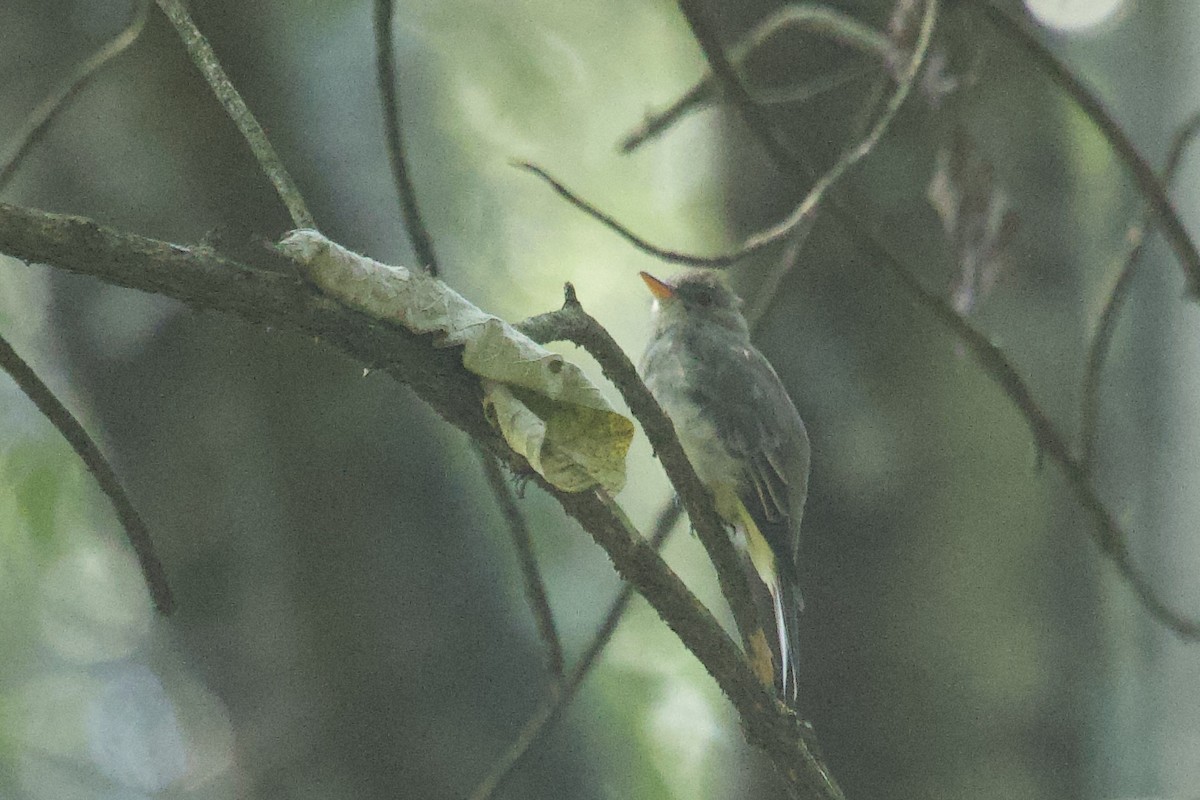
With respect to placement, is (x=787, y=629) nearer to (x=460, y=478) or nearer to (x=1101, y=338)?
(x=1101, y=338)

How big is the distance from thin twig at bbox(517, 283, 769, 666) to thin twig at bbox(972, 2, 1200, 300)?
149cm

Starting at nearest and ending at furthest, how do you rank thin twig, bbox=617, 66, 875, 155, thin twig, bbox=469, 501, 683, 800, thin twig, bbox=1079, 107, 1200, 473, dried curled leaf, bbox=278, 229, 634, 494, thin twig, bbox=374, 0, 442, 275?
dried curled leaf, bbox=278, 229, 634, 494 < thin twig, bbox=469, 501, 683, 800 < thin twig, bbox=374, 0, 442, 275 < thin twig, bbox=1079, 107, 1200, 473 < thin twig, bbox=617, 66, 875, 155

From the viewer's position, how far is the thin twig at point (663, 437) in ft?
6.45

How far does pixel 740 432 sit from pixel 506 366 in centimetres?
310

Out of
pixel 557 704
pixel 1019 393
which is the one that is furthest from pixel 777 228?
pixel 557 704

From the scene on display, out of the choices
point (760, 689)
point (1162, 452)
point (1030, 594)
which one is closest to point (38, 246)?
point (760, 689)

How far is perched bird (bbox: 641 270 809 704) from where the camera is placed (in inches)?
173

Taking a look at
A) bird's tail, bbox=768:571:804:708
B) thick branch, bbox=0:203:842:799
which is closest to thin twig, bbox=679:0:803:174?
bird's tail, bbox=768:571:804:708

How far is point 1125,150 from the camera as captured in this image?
10.9 ft

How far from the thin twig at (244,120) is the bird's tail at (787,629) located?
208 centimetres

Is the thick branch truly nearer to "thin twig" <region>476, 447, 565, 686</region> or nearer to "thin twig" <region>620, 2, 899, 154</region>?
"thin twig" <region>476, 447, 565, 686</region>

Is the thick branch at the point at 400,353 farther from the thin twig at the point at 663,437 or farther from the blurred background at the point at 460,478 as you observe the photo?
the blurred background at the point at 460,478

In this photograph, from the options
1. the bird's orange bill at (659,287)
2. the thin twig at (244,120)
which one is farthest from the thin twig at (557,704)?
the bird's orange bill at (659,287)

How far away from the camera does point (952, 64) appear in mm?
4918
